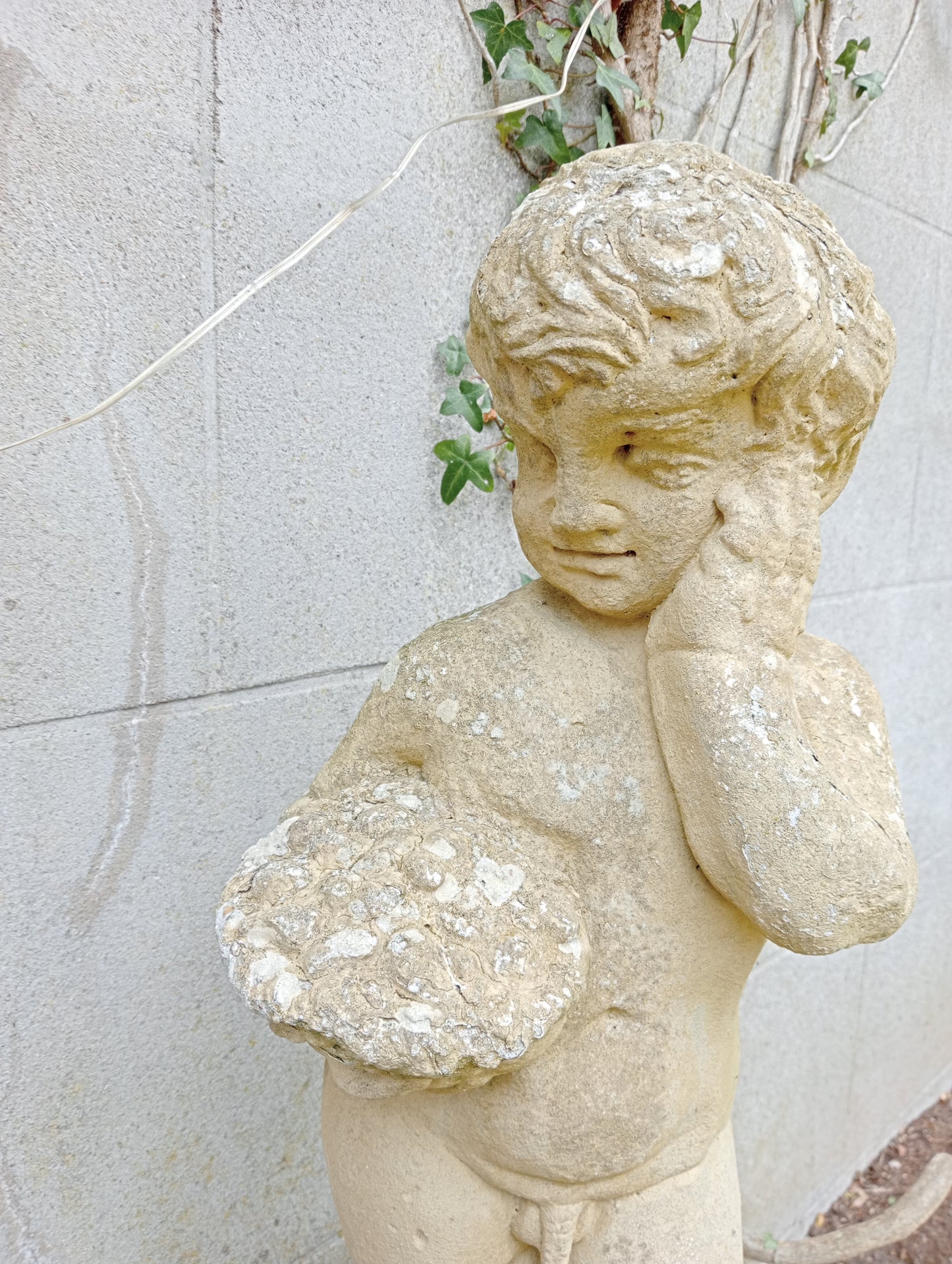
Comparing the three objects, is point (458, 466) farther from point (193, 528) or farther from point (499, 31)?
point (499, 31)

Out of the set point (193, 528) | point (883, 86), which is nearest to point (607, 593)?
point (193, 528)

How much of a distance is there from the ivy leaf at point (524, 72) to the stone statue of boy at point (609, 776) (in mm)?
799

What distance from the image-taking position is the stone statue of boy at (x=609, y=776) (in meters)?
0.92

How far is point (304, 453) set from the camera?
64.7 inches

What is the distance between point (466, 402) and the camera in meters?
1.79

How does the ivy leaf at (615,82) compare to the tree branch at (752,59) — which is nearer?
the ivy leaf at (615,82)

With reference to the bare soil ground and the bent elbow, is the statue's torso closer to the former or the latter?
the bent elbow

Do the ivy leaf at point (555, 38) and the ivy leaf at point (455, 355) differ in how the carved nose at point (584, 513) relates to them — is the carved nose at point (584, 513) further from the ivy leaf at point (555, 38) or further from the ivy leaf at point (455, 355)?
the ivy leaf at point (555, 38)

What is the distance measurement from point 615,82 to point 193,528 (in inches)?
40.5

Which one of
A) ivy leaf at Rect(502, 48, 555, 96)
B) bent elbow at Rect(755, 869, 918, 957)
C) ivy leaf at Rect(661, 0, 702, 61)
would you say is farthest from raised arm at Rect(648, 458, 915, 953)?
ivy leaf at Rect(661, 0, 702, 61)

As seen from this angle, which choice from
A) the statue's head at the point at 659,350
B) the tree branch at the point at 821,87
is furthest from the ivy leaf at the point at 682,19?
the statue's head at the point at 659,350

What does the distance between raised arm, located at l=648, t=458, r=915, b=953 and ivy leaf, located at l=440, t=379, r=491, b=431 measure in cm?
85

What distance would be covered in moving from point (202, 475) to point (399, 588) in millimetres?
421

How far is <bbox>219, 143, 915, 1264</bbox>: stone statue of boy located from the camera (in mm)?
920
